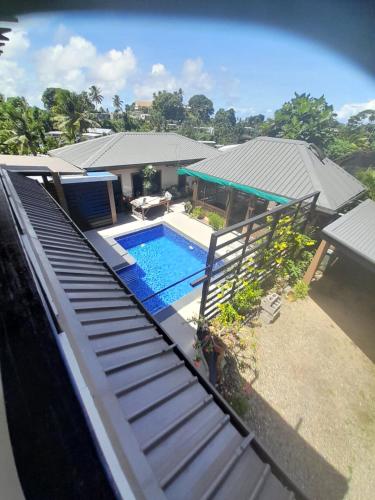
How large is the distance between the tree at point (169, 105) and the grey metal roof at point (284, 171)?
72746mm

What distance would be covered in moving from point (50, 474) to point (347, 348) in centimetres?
772

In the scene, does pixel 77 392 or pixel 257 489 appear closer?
pixel 77 392

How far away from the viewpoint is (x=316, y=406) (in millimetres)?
4750

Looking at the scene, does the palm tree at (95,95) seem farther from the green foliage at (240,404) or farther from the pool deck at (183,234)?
the green foliage at (240,404)

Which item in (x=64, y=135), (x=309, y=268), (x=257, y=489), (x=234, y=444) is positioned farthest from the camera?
(x=64, y=135)

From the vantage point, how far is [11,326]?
1.26 metres

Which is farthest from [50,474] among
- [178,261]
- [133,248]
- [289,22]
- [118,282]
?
[133,248]

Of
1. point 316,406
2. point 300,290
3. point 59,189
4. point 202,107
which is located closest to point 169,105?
point 202,107

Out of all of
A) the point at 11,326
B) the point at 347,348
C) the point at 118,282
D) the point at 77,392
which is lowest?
the point at 347,348

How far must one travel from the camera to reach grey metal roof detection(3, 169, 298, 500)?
4.54 feet

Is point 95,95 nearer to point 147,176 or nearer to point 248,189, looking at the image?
point 147,176

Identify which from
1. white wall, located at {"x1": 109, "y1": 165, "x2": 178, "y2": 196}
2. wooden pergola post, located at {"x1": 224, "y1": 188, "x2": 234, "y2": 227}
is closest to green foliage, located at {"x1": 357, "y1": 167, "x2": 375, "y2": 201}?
wooden pergola post, located at {"x1": 224, "y1": 188, "x2": 234, "y2": 227}

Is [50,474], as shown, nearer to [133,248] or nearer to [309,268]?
[309,268]

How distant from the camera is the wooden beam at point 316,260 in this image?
7.11 metres
